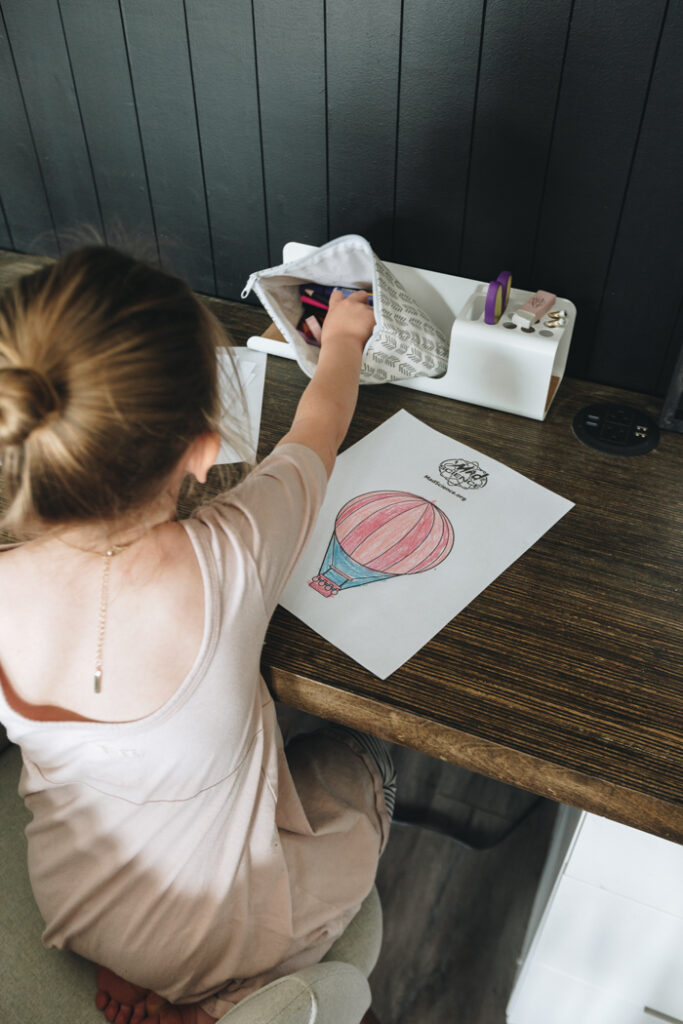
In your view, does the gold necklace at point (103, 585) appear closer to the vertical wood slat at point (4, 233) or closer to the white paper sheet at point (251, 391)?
the white paper sheet at point (251, 391)

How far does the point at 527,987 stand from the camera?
41.9 inches

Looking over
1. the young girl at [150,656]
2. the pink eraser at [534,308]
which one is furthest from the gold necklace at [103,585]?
the pink eraser at [534,308]

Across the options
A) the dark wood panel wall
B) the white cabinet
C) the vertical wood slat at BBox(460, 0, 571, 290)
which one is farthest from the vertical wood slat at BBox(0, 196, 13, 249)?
the white cabinet

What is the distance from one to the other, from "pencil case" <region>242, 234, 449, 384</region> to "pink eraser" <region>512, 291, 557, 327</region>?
0.11 meters

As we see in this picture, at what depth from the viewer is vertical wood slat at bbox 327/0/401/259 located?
94 cm

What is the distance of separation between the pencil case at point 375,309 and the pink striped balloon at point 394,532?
0.18m

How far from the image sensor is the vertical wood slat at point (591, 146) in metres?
0.85

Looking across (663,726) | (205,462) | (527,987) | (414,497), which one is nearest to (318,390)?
(414,497)

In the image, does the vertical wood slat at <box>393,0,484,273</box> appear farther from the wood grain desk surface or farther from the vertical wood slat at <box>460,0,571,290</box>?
the wood grain desk surface

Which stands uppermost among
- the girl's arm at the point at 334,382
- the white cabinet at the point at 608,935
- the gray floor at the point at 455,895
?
the girl's arm at the point at 334,382

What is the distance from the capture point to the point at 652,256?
3.20 ft

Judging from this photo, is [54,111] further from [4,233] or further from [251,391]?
[251,391]

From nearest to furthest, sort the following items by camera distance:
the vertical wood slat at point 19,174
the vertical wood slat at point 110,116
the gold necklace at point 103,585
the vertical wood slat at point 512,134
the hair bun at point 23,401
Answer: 1. the hair bun at point 23,401
2. the gold necklace at point 103,585
3. the vertical wood slat at point 512,134
4. the vertical wood slat at point 110,116
5. the vertical wood slat at point 19,174

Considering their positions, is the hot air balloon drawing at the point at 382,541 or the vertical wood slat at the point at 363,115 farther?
the vertical wood slat at the point at 363,115
